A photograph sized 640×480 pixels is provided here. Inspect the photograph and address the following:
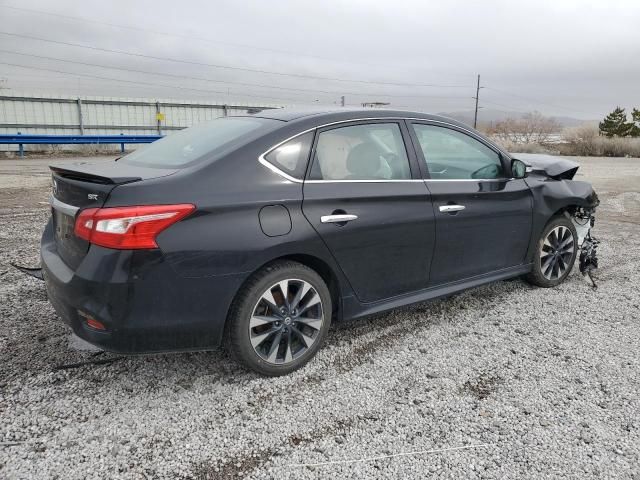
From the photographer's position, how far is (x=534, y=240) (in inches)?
171

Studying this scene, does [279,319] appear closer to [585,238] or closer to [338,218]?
[338,218]

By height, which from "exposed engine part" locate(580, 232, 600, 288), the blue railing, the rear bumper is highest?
the blue railing

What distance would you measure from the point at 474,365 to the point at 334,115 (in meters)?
1.83

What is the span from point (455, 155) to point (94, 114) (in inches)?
946

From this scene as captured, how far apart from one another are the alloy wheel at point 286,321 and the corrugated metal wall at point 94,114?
19.1 metres

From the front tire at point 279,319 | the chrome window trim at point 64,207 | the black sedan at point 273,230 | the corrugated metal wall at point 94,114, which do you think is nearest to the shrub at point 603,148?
the corrugated metal wall at point 94,114

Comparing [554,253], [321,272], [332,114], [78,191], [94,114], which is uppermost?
[94,114]

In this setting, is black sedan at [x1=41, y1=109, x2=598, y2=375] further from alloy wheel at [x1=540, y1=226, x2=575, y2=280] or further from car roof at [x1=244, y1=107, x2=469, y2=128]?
alloy wheel at [x1=540, y1=226, x2=575, y2=280]

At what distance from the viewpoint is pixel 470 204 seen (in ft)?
12.3

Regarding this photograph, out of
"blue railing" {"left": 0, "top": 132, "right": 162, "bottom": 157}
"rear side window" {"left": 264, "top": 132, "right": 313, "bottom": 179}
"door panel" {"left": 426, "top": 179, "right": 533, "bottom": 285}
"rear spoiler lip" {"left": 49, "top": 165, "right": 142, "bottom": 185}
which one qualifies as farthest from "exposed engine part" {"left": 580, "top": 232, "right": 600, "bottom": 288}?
"blue railing" {"left": 0, "top": 132, "right": 162, "bottom": 157}

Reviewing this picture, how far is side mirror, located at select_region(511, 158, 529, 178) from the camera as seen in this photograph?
13.4 feet

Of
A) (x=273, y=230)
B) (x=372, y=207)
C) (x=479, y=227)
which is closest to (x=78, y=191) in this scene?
(x=273, y=230)

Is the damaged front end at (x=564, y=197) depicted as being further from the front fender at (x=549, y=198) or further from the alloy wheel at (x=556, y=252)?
the alloy wheel at (x=556, y=252)

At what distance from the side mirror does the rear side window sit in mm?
1919
